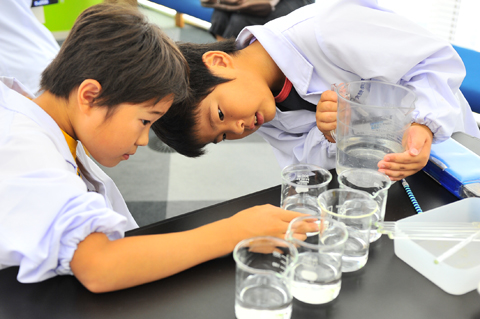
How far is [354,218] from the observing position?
66 cm

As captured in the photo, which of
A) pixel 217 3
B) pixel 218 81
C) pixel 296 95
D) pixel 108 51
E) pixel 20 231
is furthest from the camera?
pixel 217 3

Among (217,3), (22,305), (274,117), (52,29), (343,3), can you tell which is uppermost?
(343,3)

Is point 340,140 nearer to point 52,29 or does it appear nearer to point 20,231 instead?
point 20,231

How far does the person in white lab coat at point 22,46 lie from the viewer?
156 cm

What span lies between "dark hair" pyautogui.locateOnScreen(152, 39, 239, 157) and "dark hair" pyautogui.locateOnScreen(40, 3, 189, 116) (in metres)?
0.23

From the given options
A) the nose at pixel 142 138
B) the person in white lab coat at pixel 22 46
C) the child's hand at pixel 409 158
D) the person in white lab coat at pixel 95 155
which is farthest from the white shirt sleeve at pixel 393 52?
the person in white lab coat at pixel 22 46

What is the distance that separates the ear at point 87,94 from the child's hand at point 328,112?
532mm

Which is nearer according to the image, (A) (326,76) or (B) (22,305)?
(B) (22,305)

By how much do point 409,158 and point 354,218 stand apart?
10.4 inches

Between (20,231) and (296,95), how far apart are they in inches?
35.8

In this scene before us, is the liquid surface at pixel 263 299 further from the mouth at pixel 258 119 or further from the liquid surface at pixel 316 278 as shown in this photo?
the mouth at pixel 258 119

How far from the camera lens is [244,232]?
0.67m

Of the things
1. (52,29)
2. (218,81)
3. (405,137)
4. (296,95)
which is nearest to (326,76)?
(296,95)

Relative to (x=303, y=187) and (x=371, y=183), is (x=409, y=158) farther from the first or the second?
(x=303, y=187)
